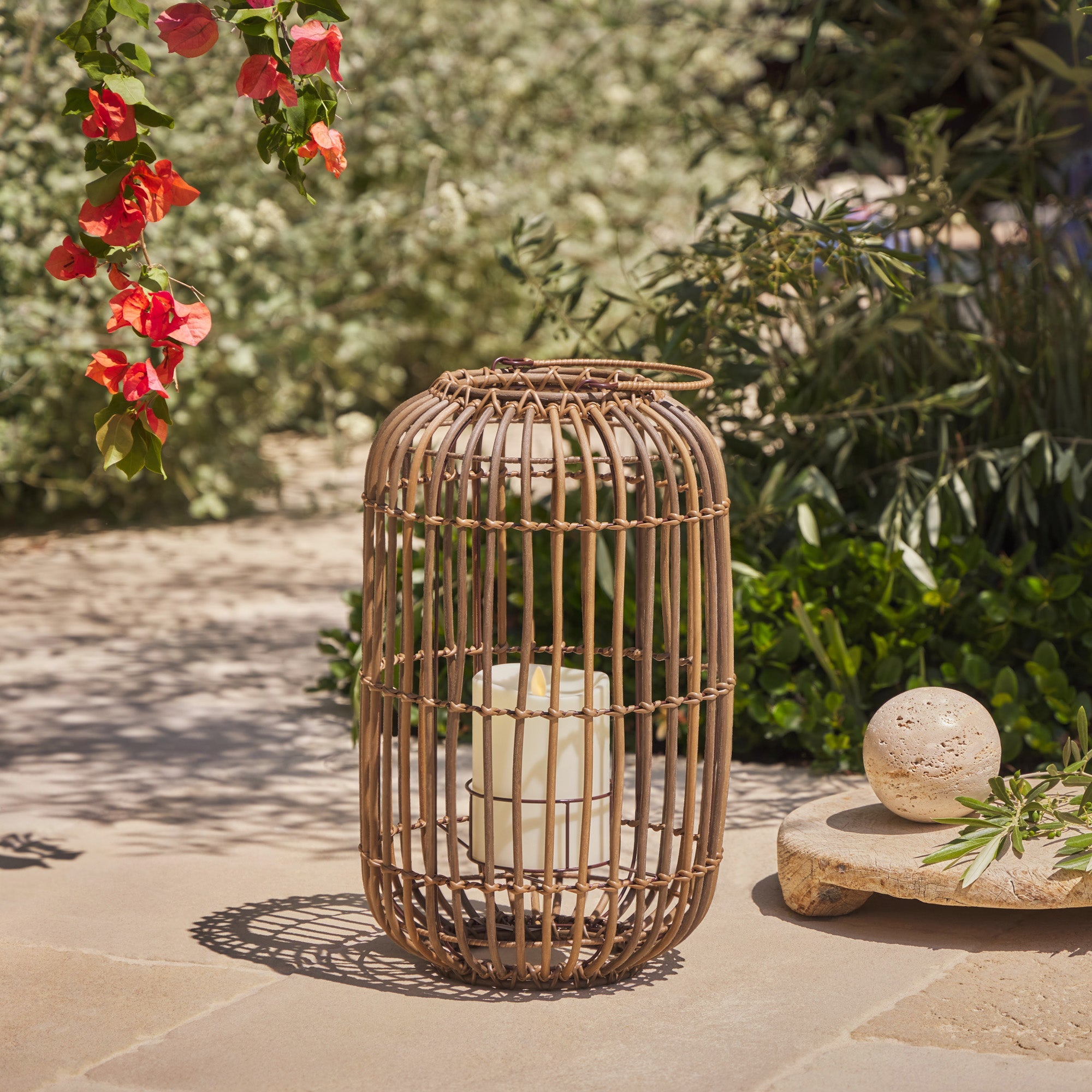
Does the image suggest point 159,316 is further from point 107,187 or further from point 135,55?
point 135,55

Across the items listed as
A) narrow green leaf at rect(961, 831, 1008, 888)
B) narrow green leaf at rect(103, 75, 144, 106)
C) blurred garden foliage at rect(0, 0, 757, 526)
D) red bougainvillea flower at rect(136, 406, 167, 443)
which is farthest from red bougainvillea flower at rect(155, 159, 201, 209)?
blurred garden foliage at rect(0, 0, 757, 526)

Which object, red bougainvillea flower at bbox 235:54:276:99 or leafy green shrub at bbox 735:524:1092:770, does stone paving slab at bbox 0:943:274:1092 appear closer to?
red bougainvillea flower at bbox 235:54:276:99

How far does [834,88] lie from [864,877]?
3.53 meters

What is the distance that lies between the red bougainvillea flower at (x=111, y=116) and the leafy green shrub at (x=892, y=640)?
2.21 m

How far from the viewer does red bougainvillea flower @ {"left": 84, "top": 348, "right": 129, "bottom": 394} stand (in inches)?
93.7

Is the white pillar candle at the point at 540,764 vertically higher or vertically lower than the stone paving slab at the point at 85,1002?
higher

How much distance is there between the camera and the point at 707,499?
2551 millimetres

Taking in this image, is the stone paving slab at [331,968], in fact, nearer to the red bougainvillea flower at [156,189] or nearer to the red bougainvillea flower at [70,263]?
the red bougainvillea flower at [70,263]

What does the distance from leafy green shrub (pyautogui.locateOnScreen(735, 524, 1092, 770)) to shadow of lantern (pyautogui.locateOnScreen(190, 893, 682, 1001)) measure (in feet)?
4.46

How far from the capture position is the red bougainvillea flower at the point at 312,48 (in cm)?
229

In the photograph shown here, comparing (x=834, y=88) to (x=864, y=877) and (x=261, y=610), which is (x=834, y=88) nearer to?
(x=261, y=610)

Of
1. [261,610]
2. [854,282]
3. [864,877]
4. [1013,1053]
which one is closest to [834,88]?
[854,282]

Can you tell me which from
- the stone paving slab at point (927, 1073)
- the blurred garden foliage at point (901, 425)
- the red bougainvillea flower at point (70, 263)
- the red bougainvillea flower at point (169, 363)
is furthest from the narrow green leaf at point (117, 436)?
the blurred garden foliage at point (901, 425)

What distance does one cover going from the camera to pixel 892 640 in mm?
4059
